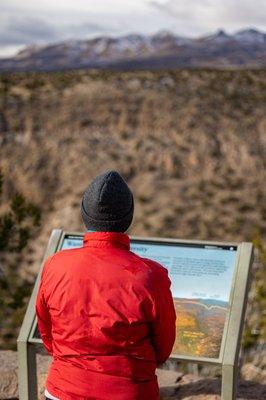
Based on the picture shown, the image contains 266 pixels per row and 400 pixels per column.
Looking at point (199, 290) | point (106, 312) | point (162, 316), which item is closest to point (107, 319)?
point (106, 312)

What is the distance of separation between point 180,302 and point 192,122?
2372 cm

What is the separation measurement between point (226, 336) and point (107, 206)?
5.77 feet

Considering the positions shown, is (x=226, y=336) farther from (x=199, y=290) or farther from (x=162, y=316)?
(x=162, y=316)

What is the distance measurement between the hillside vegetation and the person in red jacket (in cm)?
1737

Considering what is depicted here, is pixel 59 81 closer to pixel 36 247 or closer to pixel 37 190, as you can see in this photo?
pixel 37 190

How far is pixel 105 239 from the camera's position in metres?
3.38

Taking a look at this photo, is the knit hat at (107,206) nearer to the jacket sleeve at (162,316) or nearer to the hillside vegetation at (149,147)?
the jacket sleeve at (162,316)

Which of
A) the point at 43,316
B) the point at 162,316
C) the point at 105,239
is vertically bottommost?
the point at 43,316

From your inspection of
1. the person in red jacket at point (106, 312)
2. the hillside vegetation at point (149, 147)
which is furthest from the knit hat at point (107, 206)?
the hillside vegetation at point (149, 147)

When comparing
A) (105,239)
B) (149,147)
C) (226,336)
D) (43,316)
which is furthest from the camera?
(149,147)

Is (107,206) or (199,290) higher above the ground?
A: (107,206)

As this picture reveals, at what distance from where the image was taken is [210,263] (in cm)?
513

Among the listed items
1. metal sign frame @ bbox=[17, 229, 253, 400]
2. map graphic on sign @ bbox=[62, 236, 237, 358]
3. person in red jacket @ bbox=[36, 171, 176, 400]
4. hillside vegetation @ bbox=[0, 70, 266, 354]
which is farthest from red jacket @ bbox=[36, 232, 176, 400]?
hillside vegetation @ bbox=[0, 70, 266, 354]

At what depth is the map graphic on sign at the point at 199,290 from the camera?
4906 mm
